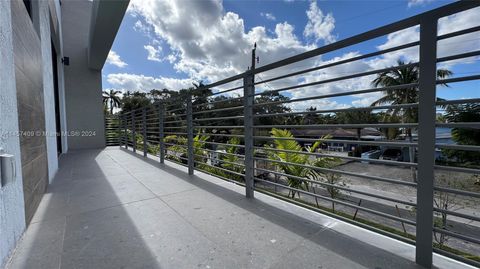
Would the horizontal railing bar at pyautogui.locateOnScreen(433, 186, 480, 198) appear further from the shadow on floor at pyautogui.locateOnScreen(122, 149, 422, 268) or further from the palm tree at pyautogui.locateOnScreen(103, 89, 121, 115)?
the palm tree at pyautogui.locateOnScreen(103, 89, 121, 115)

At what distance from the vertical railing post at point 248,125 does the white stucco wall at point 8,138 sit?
1.91 metres

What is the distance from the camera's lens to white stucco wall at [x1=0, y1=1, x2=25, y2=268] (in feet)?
4.61

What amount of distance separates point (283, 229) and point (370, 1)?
6191mm

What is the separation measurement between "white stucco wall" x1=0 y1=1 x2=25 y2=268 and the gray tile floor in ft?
0.44

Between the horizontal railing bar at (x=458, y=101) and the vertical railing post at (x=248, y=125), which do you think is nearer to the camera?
the horizontal railing bar at (x=458, y=101)

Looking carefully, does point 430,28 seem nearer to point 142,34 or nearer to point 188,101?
point 188,101

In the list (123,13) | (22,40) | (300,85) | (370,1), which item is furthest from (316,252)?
(370,1)

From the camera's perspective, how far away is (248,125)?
253cm

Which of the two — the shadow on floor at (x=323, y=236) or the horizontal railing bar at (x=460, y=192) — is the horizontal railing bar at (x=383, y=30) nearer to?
the horizontal railing bar at (x=460, y=192)

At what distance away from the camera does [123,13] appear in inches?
180

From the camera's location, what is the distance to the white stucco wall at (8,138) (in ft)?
4.61

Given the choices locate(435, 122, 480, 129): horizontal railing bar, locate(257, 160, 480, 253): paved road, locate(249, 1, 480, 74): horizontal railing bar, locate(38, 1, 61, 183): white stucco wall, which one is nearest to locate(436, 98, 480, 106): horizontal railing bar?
locate(435, 122, 480, 129): horizontal railing bar

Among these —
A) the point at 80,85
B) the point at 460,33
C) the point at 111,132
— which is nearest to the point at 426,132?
the point at 460,33

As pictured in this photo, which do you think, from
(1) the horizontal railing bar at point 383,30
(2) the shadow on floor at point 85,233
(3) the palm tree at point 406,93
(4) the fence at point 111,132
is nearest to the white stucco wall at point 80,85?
(4) the fence at point 111,132
